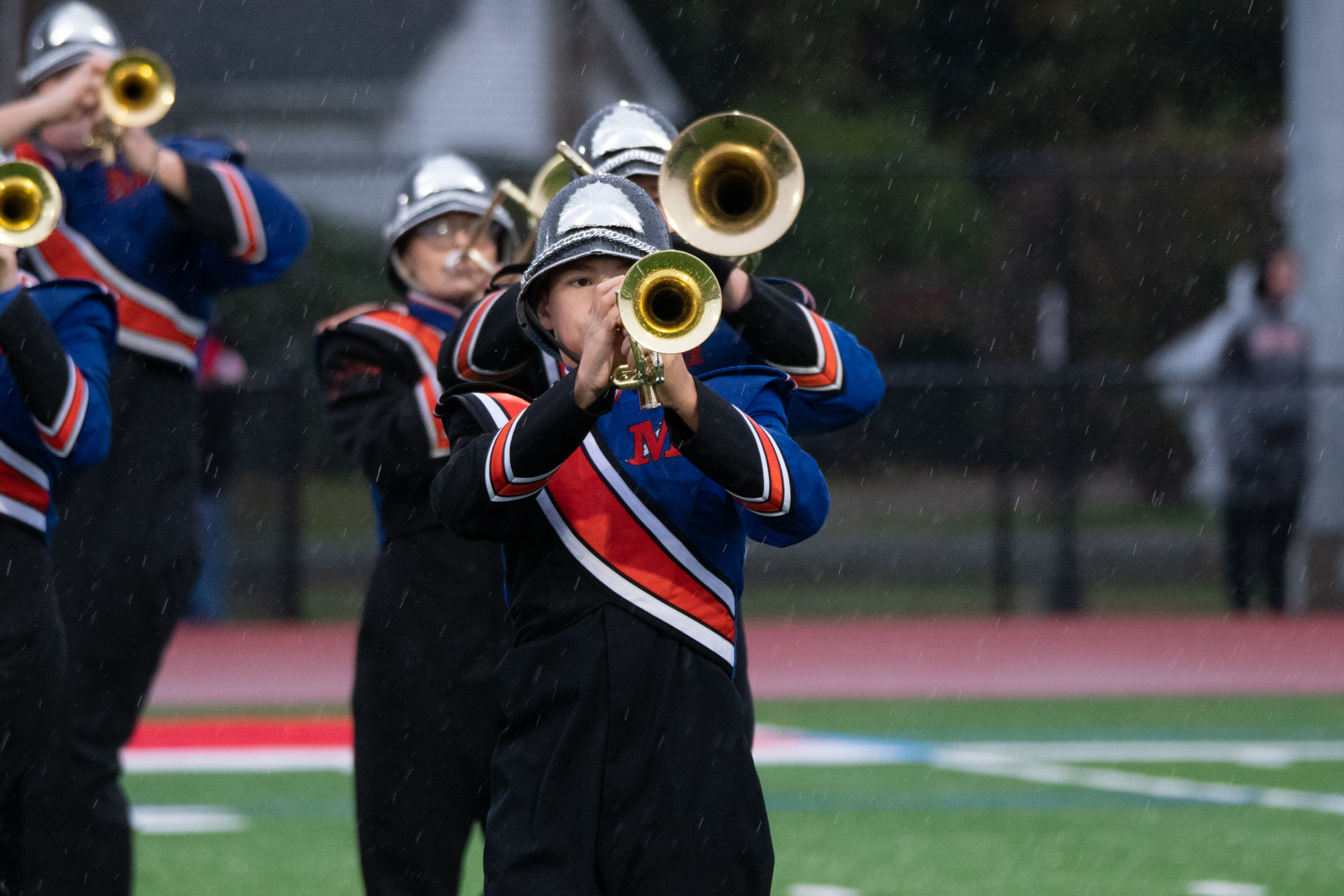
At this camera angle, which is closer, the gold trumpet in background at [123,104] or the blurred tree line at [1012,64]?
the gold trumpet in background at [123,104]

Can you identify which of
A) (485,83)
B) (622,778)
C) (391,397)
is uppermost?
(485,83)

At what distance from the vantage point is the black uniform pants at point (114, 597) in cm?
461

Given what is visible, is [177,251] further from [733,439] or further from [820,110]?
[820,110]

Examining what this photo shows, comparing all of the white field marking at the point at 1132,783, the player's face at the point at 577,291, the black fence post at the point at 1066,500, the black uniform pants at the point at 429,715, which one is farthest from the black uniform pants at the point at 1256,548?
the player's face at the point at 577,291

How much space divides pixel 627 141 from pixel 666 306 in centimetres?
118

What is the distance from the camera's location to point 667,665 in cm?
335

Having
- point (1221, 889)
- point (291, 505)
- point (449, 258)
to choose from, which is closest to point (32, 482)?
point (449, 258)

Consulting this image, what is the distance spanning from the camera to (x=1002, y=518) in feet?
43.9

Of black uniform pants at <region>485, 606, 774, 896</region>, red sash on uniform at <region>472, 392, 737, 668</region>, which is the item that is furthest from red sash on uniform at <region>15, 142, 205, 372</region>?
black uniform pants at <region>485, 606, 774, 896</region>

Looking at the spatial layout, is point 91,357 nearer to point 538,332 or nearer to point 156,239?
point 156,239

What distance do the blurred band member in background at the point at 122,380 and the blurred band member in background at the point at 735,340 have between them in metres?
1.15

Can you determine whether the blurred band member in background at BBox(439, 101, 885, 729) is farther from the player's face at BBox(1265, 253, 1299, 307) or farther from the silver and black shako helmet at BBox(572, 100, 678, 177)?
the player's face at BBox(1265, 253, 1299, 307)

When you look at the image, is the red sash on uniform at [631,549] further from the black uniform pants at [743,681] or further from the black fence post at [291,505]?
the black fence post at [291,505]

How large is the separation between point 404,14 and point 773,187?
101 feet
